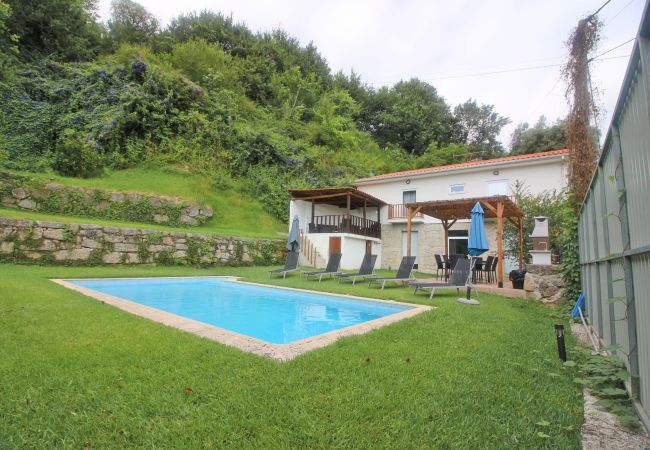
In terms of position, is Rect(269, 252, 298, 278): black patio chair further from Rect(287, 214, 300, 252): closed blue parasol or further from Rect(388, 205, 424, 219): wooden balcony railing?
Rect(388, 205, 424, 219): wooden balcony railing

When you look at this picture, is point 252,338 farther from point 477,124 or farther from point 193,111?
point 477,124

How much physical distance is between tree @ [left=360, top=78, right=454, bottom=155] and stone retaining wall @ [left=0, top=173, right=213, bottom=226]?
26.0m

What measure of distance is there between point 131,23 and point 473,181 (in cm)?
3299

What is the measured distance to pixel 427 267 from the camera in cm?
1972

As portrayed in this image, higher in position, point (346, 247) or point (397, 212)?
point (397, 212)

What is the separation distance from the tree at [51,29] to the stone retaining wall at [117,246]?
17.8 metres

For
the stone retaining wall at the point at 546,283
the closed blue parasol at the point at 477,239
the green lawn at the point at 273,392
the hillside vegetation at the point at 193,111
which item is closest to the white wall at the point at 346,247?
the hillside vegetation at the point at 193,111

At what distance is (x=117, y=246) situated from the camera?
40.7ft

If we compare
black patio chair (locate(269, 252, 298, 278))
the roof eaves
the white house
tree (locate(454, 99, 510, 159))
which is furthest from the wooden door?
tree (locate(454, 99, 510, 159))

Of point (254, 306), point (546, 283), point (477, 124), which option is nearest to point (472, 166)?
point (546, 283)

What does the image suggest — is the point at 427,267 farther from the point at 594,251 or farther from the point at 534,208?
the point at 594,251

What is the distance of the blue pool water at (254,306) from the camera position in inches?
239

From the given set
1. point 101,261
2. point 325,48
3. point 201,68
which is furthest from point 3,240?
point 325,48

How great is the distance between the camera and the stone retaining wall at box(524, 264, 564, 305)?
7523 millimetres
